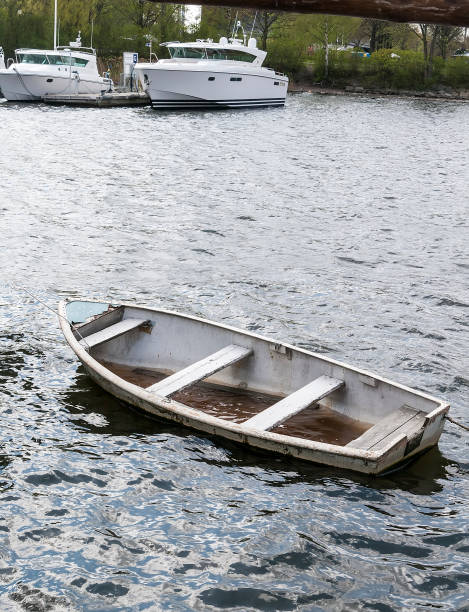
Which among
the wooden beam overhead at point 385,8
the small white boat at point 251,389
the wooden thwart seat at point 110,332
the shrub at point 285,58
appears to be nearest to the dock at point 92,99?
the shrub at point 285,58

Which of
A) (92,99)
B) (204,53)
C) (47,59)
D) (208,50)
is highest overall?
(208,50)

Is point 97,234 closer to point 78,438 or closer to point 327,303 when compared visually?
point 327,303

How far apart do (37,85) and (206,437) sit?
156 feet

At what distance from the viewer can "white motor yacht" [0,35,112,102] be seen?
5134 centimetres

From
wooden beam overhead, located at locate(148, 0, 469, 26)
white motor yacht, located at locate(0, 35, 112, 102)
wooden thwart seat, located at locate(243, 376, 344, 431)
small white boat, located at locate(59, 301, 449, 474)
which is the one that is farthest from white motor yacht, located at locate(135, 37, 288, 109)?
wooden beam overhead, located at locate(148, 0, 469, 26)

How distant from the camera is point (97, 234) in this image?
1845cm

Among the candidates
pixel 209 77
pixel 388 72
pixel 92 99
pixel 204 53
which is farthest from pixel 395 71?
pixel 92 99

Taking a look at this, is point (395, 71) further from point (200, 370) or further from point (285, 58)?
point (200, 370)

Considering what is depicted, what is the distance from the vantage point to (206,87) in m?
52.9

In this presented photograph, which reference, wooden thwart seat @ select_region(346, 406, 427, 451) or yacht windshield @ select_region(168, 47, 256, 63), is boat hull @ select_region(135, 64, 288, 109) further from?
wooden thwart seat @ select_region(346, 406, 427, 451)

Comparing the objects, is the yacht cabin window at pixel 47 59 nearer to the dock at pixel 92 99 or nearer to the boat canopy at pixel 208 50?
the dock at pixel 92 99

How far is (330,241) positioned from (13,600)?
13513mm

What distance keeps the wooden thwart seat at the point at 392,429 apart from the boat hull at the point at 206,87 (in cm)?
4516

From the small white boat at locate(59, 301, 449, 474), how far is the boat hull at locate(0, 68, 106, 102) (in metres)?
44.4
